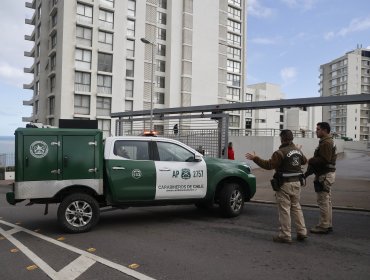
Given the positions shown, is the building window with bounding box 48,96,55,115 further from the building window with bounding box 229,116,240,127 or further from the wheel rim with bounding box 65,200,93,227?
the wheel rim with bounding box 65,200,93,227

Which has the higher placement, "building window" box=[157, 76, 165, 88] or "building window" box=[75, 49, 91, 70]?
"building window" box=[75, 49, 91, 70]

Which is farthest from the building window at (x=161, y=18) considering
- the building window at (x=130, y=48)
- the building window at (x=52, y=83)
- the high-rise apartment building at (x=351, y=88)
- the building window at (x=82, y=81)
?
the high-rise apartment building at (x=351, y=88)

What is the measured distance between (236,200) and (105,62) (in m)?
40.6

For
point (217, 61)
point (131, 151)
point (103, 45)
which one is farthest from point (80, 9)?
point (131, 151)

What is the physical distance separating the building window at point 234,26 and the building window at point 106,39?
2568 cm

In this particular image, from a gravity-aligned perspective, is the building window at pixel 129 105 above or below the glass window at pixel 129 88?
below

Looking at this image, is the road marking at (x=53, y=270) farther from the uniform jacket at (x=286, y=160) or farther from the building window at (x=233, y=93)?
the building window at (x=233, y=93)

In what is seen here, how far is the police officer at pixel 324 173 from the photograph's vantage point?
280 inches

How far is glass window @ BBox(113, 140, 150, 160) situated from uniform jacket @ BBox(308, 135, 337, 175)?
3259mm

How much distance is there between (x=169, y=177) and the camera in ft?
26.9

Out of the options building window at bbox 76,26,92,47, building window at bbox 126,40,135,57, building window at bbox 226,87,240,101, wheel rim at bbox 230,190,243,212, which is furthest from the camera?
building window at bbox 226,87,240,101

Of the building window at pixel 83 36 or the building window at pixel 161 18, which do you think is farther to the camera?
the building window at pixel 161 18

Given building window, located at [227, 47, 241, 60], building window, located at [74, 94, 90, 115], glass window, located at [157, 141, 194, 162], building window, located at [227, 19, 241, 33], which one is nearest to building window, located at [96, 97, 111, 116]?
building window, located at [74, 94, 90, 115]

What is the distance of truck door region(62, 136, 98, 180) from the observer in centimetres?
748
